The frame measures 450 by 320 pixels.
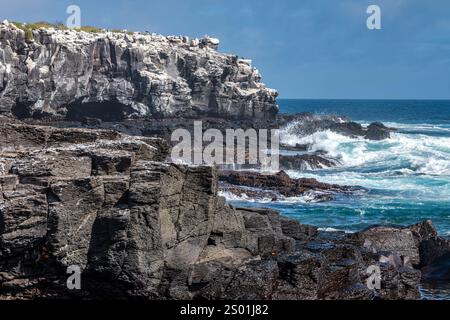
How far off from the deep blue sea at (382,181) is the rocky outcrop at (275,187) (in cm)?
96

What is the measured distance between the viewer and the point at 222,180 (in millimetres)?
36156

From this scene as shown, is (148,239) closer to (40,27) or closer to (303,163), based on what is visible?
(303,163)

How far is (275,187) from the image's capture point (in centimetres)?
3409

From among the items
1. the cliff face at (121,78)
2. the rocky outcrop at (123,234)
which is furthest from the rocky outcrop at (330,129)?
the rocky outcrop at (123,234)

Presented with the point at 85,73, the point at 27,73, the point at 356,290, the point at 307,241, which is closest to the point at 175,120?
the point at 85,73

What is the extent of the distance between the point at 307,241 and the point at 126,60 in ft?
150

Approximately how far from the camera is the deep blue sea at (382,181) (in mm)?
27141

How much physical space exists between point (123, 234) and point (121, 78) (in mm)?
48541

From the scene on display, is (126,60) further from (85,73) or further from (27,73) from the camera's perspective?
(27,73)

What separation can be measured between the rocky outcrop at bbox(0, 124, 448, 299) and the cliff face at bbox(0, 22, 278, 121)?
41.5 m

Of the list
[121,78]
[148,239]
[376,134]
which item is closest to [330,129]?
[376,134]

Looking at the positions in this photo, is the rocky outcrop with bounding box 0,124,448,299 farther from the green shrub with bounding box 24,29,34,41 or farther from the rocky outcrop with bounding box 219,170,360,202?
the green shrub with bounding box 24,29,34,41

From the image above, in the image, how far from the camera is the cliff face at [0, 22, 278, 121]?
53375 millimetres

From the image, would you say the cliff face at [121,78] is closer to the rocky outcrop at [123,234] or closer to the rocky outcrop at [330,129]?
the rocky outcrop at [330,129]
